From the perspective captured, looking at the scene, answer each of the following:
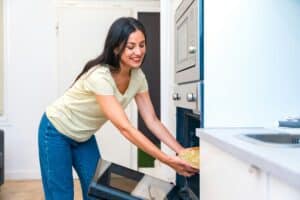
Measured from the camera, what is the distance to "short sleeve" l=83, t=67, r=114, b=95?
5.11 feet

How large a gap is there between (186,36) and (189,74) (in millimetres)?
203

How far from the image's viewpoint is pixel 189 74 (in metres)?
1.67

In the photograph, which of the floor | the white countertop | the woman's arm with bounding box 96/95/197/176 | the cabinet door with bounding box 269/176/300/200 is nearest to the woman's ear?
the woman's arm with bounding box 96/95/197/176

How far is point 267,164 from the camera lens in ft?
2.42

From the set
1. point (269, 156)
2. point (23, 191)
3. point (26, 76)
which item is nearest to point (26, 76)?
point (26, 76)

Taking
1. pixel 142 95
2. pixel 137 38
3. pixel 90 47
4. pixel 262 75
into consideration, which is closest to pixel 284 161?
pixel 262 75

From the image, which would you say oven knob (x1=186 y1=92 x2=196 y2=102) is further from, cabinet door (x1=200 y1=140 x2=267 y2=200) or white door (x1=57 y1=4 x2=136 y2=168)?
white door (x1=57 y1=4 x2=136 y2=168)

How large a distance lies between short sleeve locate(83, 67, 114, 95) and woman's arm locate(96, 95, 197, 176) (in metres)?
0.02

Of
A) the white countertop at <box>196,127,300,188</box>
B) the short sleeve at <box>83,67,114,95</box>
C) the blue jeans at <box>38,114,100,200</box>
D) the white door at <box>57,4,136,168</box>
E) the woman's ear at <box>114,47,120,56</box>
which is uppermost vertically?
the white door at <box>57,4,136,168</box>

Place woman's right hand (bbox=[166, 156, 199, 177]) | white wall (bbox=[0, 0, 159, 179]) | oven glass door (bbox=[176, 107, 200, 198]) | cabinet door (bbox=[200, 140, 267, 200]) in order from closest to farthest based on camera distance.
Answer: cabinet door (bbox=[200, 140, 267, 200]) < woman's right hand (bbox=[166, 156, 199, 177]) < oven glass door (bbox=[176, 107, 200, 198]) < white wall (bbox=[0, 0, 159, 179])

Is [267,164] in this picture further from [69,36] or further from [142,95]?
[69,36]

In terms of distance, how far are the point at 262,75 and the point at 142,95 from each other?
1.94 ft

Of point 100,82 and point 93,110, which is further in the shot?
point 93,110

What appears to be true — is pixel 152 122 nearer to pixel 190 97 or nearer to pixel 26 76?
pixel 190 97
